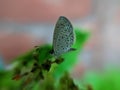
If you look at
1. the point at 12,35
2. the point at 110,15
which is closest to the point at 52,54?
the point at 12,35

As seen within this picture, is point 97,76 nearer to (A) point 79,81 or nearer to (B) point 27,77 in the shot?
(A) point 79,81

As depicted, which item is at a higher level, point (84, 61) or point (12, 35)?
point (12, 35)
